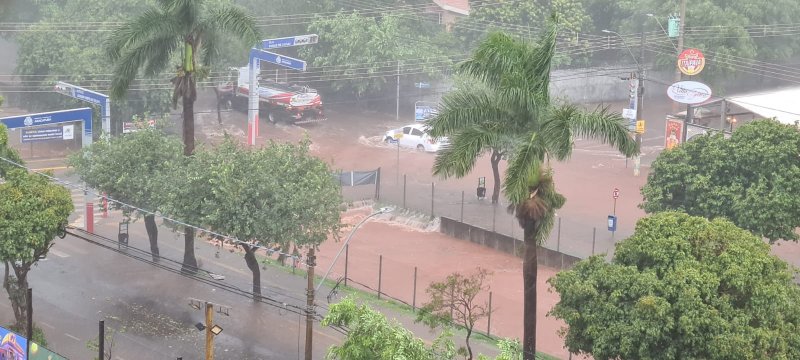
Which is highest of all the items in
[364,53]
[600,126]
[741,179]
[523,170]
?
[600,126]

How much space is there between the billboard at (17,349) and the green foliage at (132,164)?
26.0 ft

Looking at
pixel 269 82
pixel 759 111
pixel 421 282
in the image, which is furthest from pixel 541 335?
pixel 269 82

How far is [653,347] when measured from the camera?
75.2 ft

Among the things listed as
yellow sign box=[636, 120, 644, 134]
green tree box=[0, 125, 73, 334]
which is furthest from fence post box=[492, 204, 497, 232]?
green tree box=[0, 125, 73, 334]

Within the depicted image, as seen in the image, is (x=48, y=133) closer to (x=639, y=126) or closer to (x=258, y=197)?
(x=258, y=197)

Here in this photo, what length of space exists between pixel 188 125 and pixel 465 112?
14228 mm

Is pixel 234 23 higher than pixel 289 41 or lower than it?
higher

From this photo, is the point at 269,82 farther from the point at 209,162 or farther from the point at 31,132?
the point at 209,162

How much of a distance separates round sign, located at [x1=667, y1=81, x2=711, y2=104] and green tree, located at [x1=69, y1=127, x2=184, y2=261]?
25.7 meters

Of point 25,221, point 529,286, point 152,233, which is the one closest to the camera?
point 529,286

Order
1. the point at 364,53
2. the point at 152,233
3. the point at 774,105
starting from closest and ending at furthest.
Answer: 1. the point at 152,233
2. the point at 774,105
3. the point at 364,53

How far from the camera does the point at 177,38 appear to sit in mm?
35125

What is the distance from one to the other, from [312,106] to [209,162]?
90.3 ft

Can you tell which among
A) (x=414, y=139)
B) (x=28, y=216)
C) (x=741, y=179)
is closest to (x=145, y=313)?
(x=28, y=216)
